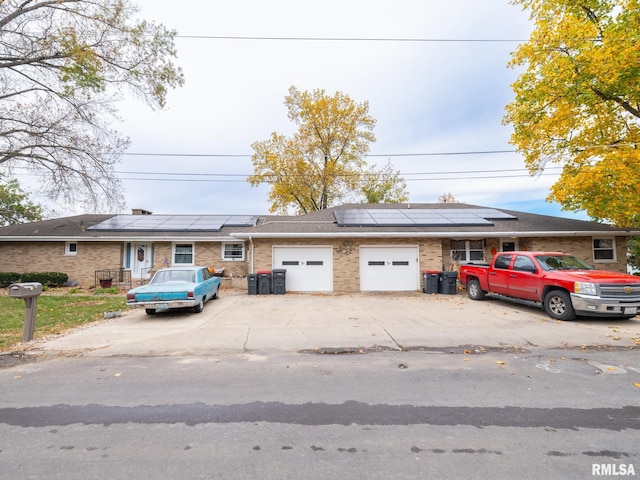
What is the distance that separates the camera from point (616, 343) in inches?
239

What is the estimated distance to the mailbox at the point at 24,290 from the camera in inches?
244

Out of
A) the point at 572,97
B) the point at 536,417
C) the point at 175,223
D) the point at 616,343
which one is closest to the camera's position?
the point at 536,417

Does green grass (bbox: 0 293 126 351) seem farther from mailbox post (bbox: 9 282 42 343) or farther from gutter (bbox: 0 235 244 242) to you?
gutter (bbox: 0 235 244 242)

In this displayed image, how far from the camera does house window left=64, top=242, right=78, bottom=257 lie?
1683 cm

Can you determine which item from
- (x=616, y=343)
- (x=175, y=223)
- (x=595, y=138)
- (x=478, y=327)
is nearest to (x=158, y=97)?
(x=175, y=223)

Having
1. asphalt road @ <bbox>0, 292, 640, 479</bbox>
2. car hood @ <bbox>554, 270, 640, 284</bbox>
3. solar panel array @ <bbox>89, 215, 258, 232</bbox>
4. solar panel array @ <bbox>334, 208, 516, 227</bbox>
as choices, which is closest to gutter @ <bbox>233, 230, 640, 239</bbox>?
solar panel array @ <bbox>334, 208, 516, 227</bbox>

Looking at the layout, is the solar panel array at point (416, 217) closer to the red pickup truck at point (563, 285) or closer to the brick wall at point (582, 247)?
the brick wall at point (582, 247)

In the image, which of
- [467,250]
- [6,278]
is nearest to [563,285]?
[467,250]

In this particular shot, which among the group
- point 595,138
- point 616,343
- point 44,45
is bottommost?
point 616,343

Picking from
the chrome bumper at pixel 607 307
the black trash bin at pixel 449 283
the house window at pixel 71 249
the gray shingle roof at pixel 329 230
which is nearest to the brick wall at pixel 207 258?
the gray shingle roof at pixel 329 230

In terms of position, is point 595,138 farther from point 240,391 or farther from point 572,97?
point 240,391

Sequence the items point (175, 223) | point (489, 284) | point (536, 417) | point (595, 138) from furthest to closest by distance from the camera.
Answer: point (175, 223)
point (595, 138)
point (489, 284)
point (536, 417)

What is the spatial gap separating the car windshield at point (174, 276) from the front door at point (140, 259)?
27.0ft

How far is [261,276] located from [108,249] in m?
9.85
